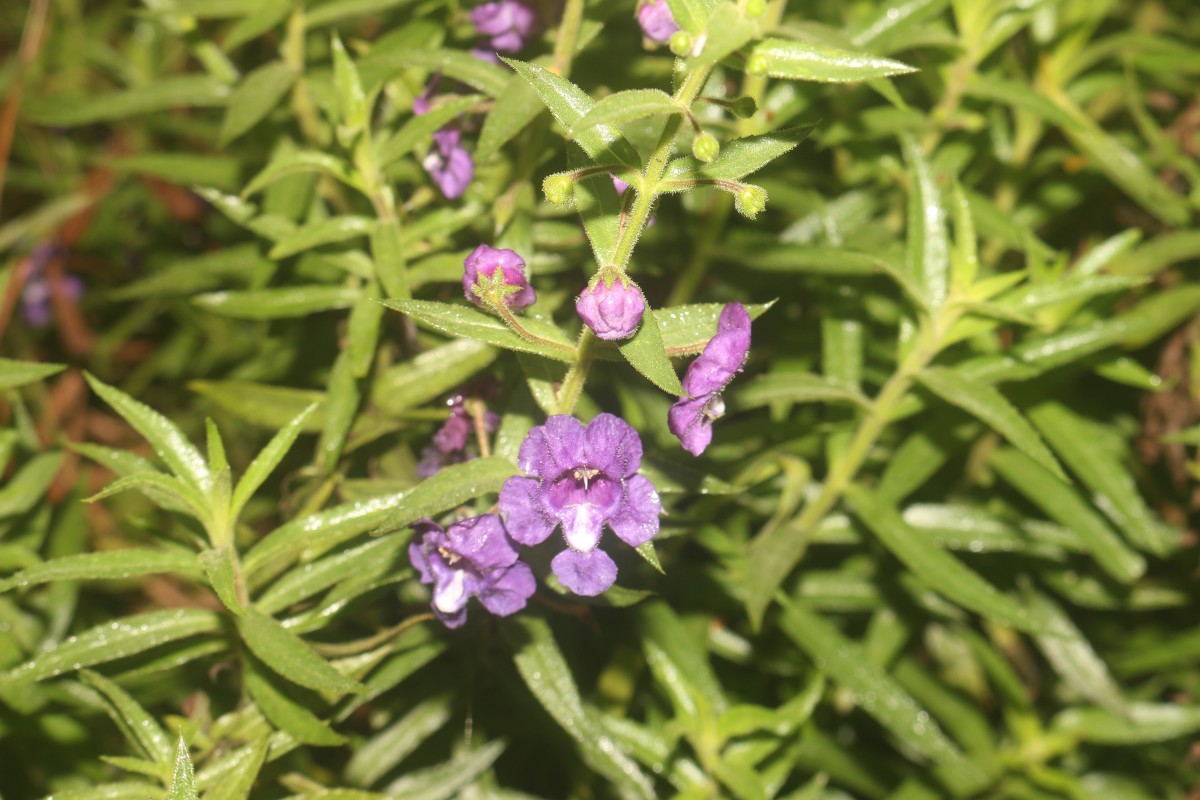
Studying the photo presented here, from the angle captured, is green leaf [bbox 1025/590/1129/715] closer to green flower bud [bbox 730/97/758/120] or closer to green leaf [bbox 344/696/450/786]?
green leaf [bbox 344/696/450/786]

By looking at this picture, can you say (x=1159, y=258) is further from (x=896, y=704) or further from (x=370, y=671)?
(x=370, y=671)

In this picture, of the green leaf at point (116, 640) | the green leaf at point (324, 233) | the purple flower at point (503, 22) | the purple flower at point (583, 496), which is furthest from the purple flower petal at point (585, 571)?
the purple flower at point (503, 22)

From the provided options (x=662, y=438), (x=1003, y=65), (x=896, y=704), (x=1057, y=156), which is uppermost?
(x=1003, y=65)

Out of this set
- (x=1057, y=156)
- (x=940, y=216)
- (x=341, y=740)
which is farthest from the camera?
(x=1057, y=156)

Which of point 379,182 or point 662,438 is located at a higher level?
point 379,182

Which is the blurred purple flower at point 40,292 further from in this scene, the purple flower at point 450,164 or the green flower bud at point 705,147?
the green flower bud at point 705,147

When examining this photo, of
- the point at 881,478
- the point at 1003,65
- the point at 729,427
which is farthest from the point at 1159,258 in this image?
the point at 729,427

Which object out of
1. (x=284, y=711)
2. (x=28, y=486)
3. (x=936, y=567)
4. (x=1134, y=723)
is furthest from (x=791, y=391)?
(x=28, y=486)
